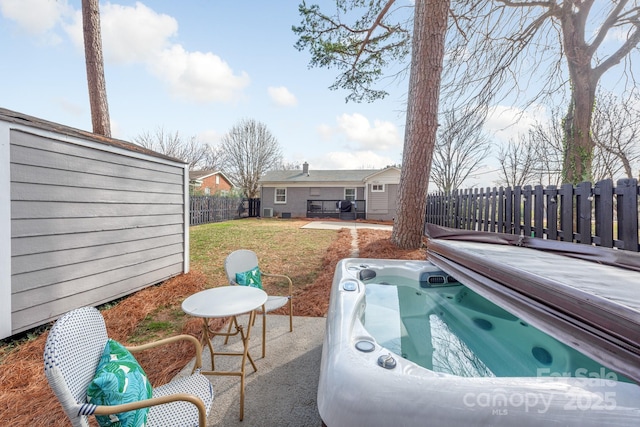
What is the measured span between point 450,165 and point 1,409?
22287mm

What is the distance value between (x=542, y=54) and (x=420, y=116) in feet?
16.1

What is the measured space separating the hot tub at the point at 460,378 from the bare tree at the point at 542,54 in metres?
6.85

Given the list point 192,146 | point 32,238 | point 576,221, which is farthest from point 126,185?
point 192,146

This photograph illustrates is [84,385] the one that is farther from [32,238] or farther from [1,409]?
[32,238]

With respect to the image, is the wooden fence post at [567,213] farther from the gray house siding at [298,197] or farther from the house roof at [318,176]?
the gray house siding at [298,197]

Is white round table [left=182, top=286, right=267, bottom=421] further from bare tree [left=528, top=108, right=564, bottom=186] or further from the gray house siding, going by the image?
the gray house siding

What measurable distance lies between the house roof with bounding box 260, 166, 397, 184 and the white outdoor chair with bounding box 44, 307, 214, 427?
18.1m

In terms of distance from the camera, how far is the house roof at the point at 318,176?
20.1 meters

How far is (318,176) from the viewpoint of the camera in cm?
2119

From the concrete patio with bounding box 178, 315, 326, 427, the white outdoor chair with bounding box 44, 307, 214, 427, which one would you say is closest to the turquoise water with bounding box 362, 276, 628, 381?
the concrete patio with bounding box 178, 315, 326, 427

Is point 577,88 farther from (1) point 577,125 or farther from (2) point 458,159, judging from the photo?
(2) point 458,159

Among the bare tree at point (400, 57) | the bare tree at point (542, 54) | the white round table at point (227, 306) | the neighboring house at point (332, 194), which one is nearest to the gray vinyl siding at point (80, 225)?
the white round table at point (227, 306)

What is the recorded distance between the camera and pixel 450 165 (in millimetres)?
20438

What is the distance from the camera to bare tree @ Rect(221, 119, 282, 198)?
24016mm
